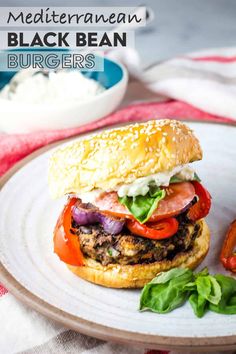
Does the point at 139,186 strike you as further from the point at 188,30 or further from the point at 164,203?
the point at 188,30

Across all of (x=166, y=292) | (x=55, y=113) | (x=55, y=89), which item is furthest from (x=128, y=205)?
(x=55, y=89)

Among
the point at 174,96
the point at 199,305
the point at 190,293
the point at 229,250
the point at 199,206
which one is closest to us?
the point at 199,305

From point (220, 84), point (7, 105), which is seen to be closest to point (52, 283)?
point (7, 105)

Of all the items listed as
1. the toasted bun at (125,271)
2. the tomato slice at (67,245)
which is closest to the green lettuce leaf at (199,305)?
the toasted bun at (125,271)

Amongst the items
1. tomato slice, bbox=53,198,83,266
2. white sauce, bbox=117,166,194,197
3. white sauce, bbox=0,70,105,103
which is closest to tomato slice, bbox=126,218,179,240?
white sauce, bbox=117,166,194,197

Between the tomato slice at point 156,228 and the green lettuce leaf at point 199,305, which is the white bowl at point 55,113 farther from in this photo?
the green lettuce leaf at point 199,305
